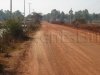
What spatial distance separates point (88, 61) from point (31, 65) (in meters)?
3.06

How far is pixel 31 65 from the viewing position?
47.1 feet

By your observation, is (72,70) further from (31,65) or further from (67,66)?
(31,65)

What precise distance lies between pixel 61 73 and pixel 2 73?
2481mm

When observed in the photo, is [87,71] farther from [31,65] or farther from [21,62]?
[21,62]

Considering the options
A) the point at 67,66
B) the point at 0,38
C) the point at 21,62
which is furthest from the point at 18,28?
Answer: the point at 67,66

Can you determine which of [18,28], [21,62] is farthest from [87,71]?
[18,28]

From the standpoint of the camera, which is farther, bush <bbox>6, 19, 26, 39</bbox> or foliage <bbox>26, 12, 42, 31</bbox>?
foliage <bbox>26, 12, 42, 31</bbox>

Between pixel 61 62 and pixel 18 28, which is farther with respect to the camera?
pixel 18 28

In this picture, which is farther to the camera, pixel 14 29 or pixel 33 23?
pixel 33 23

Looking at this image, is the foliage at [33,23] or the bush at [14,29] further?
the foliage at [33,23]

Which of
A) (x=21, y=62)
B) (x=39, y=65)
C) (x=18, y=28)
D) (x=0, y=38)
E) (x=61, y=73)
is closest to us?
(x=61, y=73)

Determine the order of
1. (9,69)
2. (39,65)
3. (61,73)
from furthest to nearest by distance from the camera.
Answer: (39,65) < (9,69) < (61,73)

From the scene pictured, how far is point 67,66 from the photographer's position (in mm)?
13766

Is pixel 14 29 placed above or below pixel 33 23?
below
